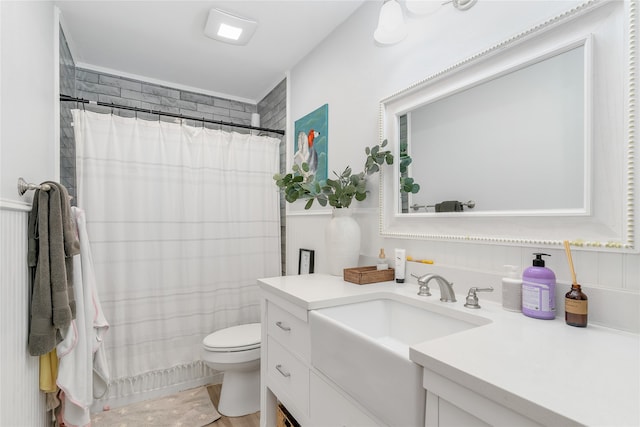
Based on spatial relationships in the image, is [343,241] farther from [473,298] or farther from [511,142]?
[511,142]

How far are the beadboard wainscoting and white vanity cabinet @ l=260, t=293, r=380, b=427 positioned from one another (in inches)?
36.6

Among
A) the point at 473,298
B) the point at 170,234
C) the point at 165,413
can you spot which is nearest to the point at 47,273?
the point at 170,234

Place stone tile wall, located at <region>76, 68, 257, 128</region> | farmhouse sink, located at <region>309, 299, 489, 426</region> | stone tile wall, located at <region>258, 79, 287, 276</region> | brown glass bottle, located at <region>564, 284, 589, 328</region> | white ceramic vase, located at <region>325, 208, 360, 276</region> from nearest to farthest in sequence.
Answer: farmhouse sink, located at <region>309, 299, 489, 426</region>
brown glass bottle, located at <region>564, 284, 589, 328</region>
white ceramic vase, located at <region>325, 208, 360, 276</region>
stone tile wall, located at <region>76, 68, 257, 128</region>
stone tile wall, located at <region>258, 79, 287, 276</region>

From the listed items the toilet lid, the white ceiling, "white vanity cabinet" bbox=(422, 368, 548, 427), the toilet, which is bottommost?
the toilet

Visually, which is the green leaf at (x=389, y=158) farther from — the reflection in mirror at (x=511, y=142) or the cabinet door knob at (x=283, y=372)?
the cabinet door knob at (x=283, y=372)

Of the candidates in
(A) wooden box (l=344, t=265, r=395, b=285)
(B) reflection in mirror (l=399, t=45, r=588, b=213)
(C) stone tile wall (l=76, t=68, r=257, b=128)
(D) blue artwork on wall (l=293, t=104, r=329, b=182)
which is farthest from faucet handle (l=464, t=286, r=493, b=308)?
(C) stone tile wall (l=76, t=68, r=257, b=128)

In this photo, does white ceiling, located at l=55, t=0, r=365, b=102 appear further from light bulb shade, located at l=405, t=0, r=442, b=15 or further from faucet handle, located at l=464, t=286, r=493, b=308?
faucet handle, located at l=464, t=286, r=493, b=308

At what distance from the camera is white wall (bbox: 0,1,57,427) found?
1.02m

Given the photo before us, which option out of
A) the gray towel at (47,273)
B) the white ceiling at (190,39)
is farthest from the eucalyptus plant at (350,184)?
the gray towel at (47,273)

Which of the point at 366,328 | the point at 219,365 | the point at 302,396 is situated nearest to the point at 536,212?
the point at 366,328

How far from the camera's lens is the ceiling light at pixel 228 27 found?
1826mm

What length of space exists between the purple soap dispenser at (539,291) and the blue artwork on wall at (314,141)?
51.6 inches

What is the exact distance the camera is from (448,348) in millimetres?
684

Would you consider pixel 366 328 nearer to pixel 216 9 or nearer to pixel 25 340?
pixel 25 340
